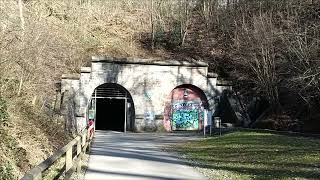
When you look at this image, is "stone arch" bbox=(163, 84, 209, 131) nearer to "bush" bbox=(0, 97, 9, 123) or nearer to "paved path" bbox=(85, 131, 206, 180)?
"paved path" bbox=(85, 131, 206, 180)

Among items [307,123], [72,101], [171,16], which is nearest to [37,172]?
[307,123]

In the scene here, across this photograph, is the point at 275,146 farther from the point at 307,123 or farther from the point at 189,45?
the point at 189,45

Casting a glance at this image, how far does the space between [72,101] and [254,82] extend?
1335 cm

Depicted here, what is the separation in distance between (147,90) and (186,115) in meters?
3.75

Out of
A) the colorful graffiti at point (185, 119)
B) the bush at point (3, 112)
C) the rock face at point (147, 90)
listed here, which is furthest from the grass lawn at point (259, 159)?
the colorful graffiti at point (185, 119)

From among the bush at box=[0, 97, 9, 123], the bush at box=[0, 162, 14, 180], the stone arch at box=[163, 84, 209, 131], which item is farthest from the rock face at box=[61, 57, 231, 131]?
the bush at box=[0, 162, 14, 180]

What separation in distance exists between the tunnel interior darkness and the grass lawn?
21.7 m

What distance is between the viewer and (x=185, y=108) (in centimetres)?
3566

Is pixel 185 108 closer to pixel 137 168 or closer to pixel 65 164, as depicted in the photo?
pixel 137 168

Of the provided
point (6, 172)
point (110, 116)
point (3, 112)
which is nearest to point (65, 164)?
point (6, 172)

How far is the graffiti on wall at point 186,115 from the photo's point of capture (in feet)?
116

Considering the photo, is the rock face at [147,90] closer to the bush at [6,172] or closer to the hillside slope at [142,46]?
the hillside slope at [142,46]

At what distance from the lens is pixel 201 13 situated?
152ft

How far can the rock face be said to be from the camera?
33.5m
